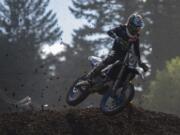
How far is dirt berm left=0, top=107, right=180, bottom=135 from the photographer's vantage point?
46.9ft

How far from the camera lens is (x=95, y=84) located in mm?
15391

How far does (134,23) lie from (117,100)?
6.92ft

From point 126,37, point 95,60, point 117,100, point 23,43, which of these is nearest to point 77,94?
point 95,60

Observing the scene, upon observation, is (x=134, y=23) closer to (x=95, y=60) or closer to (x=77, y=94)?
(x=95, y=60)

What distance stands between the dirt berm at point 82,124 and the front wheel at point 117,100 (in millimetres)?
410

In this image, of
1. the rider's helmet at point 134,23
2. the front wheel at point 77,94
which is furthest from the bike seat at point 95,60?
the rider's helmet at point 134,23

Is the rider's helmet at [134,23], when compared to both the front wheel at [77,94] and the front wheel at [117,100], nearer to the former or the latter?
the front wheel at [117,100]

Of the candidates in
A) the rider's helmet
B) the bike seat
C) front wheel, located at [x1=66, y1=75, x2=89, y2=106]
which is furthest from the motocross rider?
front wheel, located at [x1=66, y1=75, x2=89, y2=106]

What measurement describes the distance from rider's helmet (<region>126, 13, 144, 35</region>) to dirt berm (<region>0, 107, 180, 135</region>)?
2.33 m

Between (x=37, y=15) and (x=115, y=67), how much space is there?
68.7 meters

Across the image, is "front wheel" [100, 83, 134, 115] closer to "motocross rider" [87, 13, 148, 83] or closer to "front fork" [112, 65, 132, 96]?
"front fork" [112, 65, 132, 96]

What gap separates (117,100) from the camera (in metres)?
14.7

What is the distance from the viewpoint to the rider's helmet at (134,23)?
1470cm

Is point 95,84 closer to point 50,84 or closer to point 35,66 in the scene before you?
point 35,66
